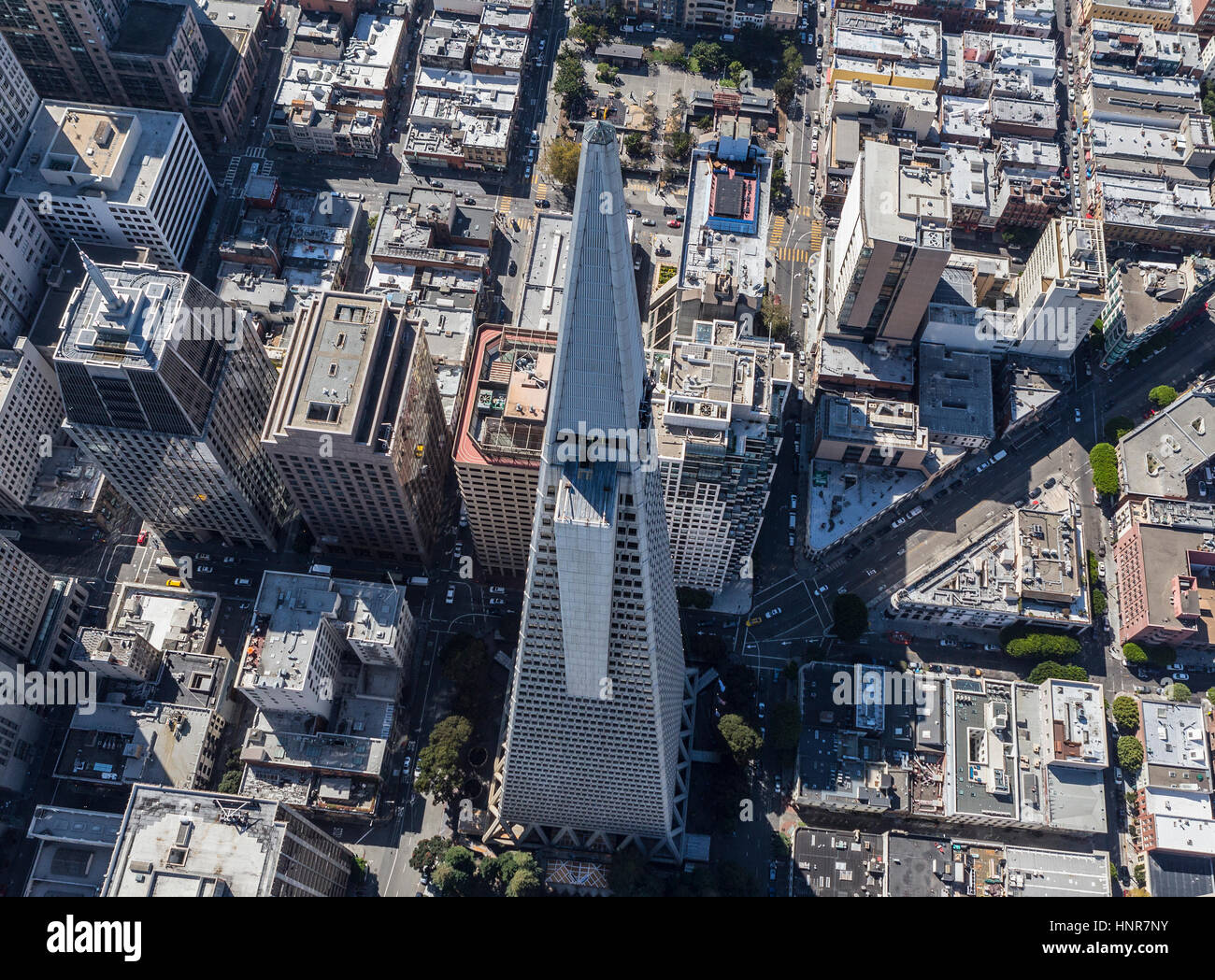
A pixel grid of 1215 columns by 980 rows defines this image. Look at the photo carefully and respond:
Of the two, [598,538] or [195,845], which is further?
[195,845]

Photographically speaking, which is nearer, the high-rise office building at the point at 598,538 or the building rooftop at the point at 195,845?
the high-rise office building at the point at 598,538

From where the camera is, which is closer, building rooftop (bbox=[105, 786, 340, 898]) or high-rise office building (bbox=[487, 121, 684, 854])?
high-rise office building (bbox=[487, 121, 684, 854])

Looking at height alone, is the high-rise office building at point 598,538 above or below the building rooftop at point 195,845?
above

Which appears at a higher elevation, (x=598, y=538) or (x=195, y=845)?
(x=598, y=538)

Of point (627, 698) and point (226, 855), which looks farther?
point (226, 855)

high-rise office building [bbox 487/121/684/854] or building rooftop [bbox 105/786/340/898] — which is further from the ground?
high-rise office building [bbox 487/121/684/854]
